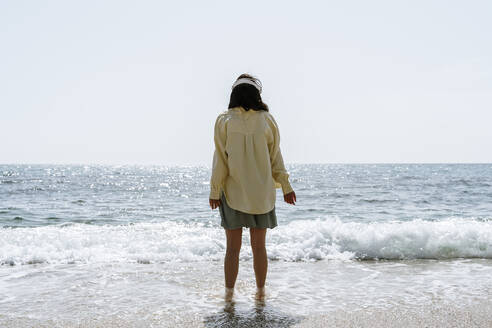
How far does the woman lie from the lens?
3277 millimetres

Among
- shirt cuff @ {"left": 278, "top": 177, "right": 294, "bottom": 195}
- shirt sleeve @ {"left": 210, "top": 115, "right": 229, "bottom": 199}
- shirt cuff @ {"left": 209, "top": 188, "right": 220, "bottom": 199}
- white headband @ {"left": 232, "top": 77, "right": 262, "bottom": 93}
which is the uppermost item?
white headband @ {"left": 232, "top": 77, "right": 262, "bottom": 93}

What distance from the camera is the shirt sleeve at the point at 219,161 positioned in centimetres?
331

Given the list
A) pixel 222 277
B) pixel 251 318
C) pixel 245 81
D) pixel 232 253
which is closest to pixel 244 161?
pixel 245 81

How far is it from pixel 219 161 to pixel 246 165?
217mm

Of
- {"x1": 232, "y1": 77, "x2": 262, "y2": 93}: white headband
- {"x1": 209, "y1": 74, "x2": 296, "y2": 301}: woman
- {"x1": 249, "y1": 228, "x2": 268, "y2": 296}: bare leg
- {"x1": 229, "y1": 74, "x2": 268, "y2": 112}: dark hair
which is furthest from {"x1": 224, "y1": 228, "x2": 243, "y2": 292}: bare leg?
{"x1": 232, "y1": 77, "x2": 262, "y2": 93}: white headband

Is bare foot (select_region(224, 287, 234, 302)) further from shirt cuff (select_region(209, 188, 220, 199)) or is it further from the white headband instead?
the white headband

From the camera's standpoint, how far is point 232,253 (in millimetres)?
3459

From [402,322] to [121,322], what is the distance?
1.93 m

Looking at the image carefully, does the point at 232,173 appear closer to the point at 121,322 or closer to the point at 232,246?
the point at 232,246

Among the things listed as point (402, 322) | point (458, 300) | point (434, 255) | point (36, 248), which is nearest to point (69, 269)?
point (36, 248)

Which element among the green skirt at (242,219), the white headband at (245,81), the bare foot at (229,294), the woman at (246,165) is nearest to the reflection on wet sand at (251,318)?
the bare foot at (229,294)

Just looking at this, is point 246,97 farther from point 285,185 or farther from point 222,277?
point 222,277

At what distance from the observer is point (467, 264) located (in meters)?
5.07

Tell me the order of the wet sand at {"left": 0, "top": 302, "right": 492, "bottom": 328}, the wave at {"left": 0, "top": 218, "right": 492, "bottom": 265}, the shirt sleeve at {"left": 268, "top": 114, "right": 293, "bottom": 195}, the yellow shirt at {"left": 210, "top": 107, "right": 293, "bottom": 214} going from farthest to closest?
the wave at {"left": 0, "top": 218, "right": 492, "bottom": 265}, the shirt sleeve at {"left": 268, "top": 114, "right": 293, "bottom": 195}, the yellow shirt at {"left": 210, "top": 107, "right": 293, "bottom": 214}, the wet sand at {"left": 0, "top": 302, "right": 492, "bottom": 328}
